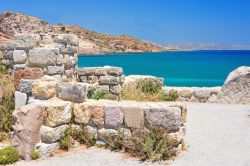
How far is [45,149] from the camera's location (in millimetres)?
8055

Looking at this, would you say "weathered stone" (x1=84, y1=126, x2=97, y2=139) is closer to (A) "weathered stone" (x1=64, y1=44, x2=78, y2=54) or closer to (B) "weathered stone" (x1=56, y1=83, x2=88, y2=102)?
(B) "weathered stone" (x1=56, y1=83, x2=88, y2=102)

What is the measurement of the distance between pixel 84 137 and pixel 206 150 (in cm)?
237

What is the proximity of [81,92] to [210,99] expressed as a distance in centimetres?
702

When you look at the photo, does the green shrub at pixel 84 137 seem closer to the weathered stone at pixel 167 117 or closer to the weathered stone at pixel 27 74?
the weathered stone at pixel 167 117

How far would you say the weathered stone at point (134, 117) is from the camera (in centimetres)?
813

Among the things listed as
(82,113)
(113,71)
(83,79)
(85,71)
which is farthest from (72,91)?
(83,79)

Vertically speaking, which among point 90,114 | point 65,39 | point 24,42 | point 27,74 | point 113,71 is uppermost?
point 65,39

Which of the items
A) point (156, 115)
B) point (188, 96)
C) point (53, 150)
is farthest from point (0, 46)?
point (156, 115)

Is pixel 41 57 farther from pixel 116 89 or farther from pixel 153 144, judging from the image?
pixel 116 89

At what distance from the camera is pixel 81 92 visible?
8.70 metres

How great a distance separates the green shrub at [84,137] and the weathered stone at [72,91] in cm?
63

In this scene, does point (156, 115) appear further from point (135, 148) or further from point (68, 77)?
point (68, 77)

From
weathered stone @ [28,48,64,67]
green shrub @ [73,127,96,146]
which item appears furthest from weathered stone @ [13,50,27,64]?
green shrub @ [73,127,96,146]

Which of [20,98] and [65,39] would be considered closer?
[20,98]
